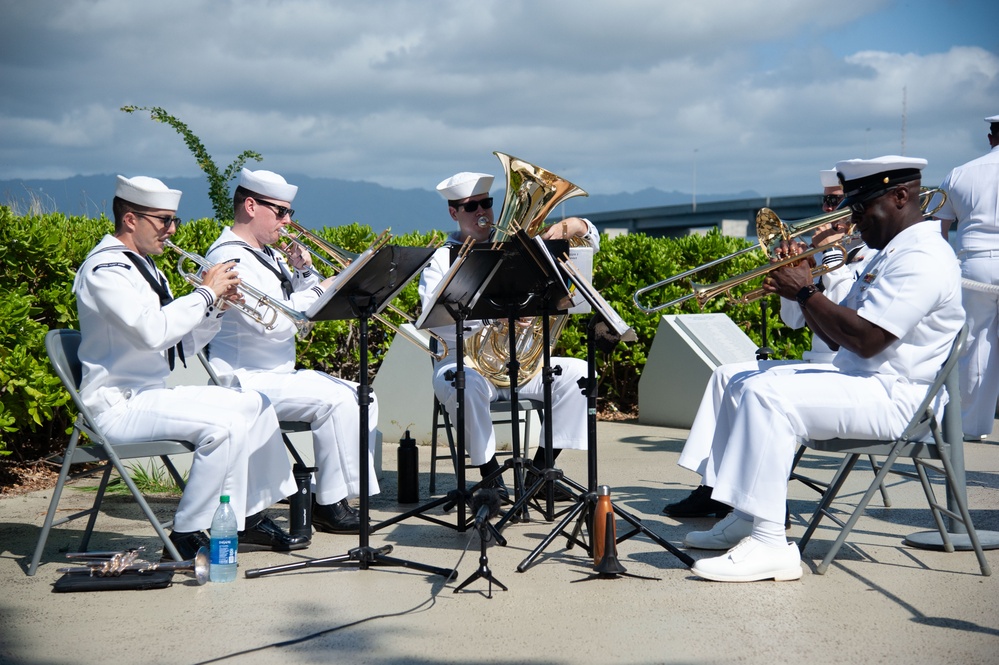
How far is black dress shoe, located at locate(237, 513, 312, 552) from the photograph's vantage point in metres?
5.18

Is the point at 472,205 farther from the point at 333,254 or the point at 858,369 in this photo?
the point at 858,369

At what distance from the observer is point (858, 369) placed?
4.77m

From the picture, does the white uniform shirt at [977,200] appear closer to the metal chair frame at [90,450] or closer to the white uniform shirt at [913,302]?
the white uniform shirt at [913,302]

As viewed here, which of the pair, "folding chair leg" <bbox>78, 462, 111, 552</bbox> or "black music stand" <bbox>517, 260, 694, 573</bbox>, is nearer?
"black music stand" <bbox>517, 260, 694, 573</bbox>

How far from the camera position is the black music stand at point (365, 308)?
15.1 feet

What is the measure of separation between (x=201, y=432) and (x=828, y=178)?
4014mm

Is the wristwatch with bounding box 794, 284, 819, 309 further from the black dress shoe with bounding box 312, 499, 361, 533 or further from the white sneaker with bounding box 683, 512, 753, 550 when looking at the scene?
the black dress shoe with bounding box 312, 499, 361, 533

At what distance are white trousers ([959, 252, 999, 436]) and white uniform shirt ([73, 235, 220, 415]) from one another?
428 cm

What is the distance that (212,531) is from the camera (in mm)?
4566

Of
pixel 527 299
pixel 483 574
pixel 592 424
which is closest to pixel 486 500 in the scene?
pixel 592 424

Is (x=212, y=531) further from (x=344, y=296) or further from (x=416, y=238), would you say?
(x=416, y=238)

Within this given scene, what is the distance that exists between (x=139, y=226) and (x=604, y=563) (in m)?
2.70

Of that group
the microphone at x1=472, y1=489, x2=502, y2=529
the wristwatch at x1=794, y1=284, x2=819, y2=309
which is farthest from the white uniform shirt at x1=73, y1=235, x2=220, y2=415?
the wristwatch at x1=794, y1=284, x2=819, y2=309

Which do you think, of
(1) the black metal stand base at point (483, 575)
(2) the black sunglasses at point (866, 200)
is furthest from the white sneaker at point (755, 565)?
(2) the black sunglasses at point (866, 200)
